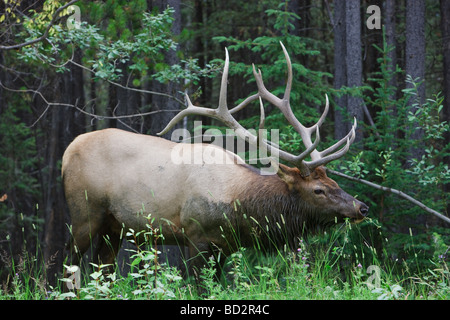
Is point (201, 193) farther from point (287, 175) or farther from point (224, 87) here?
point (224, 87)

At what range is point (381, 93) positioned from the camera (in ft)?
26.8

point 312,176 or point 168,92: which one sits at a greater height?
point 168,92

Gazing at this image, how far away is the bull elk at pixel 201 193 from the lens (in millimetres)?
6062

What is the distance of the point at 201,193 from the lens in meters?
6.15

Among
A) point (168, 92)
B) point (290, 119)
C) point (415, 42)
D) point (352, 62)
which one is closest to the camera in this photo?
point (290, 119)

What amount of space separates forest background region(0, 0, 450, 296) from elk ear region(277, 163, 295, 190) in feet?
3.25

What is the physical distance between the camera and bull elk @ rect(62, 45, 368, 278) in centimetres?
606

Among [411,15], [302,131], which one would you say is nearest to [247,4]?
[411,15]

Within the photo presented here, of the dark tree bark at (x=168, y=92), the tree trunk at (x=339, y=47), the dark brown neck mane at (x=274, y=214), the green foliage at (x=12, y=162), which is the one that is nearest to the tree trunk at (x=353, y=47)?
the tree trunk at (x=339, y=47)

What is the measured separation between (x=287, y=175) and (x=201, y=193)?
0.92 meters

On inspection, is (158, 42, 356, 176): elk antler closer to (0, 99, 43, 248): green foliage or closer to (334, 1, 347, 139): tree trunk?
(334, 1, 347, 139): tree trunk

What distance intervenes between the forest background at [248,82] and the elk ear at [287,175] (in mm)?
991

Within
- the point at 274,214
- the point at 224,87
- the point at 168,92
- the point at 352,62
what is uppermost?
the point at 352,62

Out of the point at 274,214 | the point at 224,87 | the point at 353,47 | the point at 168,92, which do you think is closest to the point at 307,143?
the point at 274,214
